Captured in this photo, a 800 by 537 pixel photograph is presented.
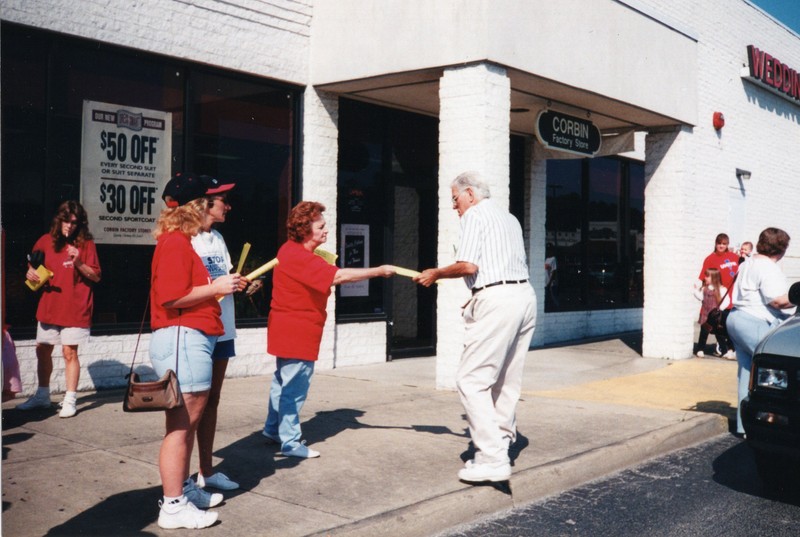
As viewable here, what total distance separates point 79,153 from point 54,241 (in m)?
1.37

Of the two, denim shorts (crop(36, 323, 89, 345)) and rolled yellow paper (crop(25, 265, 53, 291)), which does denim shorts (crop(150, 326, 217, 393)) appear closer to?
rolled yellow paper (crop(25, 265, 53, 291))

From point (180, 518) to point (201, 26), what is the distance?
21.4 ft

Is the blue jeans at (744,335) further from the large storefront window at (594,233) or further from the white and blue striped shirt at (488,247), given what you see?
the large storefront window at (594,233)

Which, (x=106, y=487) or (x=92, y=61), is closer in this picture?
(x=106, y=487)

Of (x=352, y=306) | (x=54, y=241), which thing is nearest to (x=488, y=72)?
(x=352, y=306)

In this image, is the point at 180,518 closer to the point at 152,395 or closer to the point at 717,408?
the point at 152,395

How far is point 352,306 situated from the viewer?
36.7 feet

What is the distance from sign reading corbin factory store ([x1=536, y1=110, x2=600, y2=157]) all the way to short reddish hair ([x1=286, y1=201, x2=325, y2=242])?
197 inches

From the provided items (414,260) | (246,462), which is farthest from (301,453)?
(414,260)

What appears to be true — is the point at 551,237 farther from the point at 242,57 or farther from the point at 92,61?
the point at 92,61

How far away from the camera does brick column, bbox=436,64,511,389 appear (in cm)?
880

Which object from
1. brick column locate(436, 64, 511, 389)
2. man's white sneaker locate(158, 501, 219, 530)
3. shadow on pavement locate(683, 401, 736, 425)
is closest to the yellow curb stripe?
shadow on pavement locate(683, 401, 736, 425)

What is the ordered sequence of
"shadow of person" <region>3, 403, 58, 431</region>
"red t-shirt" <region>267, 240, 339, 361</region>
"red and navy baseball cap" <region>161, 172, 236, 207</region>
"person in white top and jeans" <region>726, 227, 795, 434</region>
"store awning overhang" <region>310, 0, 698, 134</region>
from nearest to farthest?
"red and navy baseball cap" <region>161, 172, 236, 207</region> < "red t-shirt" <region>267, 240, 339, 361</region> < "shadow of person" <region>3, 403, 58, 431</region> < "person in white top and jeans" <region>726, 227, 795, 434</region> < "store awning overhang" <region>310, 0, 698, 134</region>

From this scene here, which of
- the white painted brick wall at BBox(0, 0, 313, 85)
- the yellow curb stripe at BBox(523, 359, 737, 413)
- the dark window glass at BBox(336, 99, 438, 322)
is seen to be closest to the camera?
the white painted brick wall at BBox(0, 0, 313, 85)
